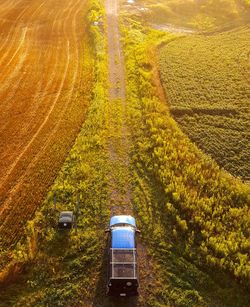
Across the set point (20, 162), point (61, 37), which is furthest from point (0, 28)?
point (20, 162)

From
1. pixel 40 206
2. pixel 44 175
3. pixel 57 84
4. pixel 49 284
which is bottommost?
pixel 49 284

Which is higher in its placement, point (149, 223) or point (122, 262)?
point (149, 223)

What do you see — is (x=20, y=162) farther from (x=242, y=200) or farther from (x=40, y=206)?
(x=242, y=200)

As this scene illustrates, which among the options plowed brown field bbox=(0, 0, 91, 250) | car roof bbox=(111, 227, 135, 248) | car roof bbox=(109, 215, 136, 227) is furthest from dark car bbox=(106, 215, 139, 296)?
plowed brown field bbox=(0, 0, 91, 250)

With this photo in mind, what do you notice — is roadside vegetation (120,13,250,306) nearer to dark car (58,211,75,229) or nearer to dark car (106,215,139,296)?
dark car (106,215,139,296)

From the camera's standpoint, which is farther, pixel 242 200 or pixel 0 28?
pixel 0 28

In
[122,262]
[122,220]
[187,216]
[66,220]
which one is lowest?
[122,262]

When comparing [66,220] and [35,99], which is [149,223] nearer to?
[66,220]

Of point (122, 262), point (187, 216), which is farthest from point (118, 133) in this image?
point (122, 262)
